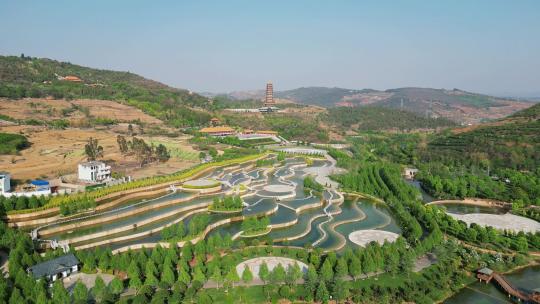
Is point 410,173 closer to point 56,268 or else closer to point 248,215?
point 248,215

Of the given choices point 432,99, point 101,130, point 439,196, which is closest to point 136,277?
point 439,196

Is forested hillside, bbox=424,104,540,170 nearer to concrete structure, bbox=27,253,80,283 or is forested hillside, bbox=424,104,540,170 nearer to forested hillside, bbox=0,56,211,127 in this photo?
forested hillside, bbox=0,56,211,127

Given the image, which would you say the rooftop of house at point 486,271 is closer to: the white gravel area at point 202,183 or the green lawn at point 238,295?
the green lawn at point 238,295

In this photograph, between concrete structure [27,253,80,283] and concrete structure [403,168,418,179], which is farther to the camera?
concrete structure [403,168,418,179]

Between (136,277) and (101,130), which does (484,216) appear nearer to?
(136,277)

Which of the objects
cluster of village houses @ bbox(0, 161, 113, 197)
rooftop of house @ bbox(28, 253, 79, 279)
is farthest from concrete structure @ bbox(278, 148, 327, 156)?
rooftop of house @ bbox(28, 253, 79, 279)

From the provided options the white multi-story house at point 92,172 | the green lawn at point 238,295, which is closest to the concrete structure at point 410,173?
the white multi-story house at point 92,172

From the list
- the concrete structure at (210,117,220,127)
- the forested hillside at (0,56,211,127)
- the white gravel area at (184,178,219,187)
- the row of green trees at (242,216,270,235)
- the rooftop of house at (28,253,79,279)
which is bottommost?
the row of green trees at (242,216,270,235)
